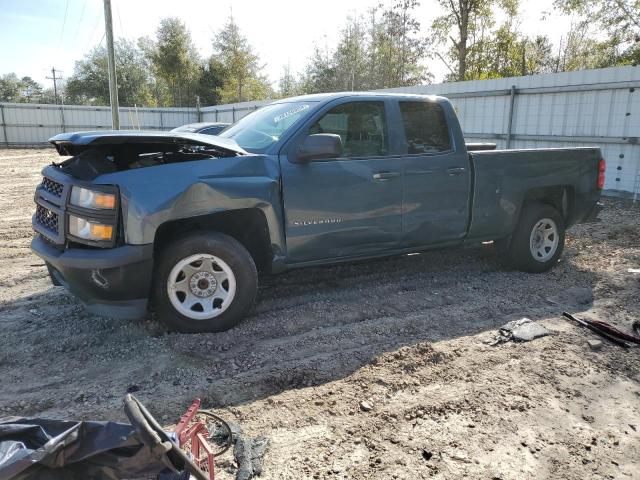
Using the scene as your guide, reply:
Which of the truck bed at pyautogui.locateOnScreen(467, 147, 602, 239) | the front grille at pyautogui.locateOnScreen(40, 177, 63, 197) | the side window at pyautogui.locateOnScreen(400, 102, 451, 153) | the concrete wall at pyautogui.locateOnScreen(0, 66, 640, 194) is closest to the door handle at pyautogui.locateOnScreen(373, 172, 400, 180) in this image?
the side window at pyautogui.locateOnScreen(400, 102, 451, 153)

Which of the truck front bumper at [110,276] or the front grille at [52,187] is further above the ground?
the front grille at [52,187]

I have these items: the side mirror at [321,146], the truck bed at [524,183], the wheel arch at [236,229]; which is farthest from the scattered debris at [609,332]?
the wheel arch at [236,229]

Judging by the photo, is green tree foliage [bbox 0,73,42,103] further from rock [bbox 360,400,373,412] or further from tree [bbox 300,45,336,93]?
rock [bbox 360,400,373,412]

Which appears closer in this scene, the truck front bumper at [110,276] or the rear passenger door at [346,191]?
the truck front bumper at [110,276]

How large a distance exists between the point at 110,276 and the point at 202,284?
691 mm

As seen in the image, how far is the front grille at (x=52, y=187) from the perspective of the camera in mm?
3937

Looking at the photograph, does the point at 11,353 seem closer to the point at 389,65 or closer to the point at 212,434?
the point at 212,434

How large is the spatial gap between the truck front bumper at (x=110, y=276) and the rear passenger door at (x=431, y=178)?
2464 mm

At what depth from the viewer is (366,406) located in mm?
3090

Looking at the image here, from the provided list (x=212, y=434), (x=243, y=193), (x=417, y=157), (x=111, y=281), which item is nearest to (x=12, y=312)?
(x=111, y=281)

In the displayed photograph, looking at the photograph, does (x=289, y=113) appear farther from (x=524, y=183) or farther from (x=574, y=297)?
(x=574, y=297)

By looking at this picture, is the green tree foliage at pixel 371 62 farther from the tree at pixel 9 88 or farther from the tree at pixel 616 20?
the tree at pixel 9 88

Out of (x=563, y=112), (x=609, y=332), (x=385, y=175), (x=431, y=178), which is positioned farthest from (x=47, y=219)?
(x=563, y=112)

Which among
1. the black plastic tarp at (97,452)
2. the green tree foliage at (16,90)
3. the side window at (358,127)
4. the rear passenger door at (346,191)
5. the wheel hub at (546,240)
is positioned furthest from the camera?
the green tree foliage at (16,90)
